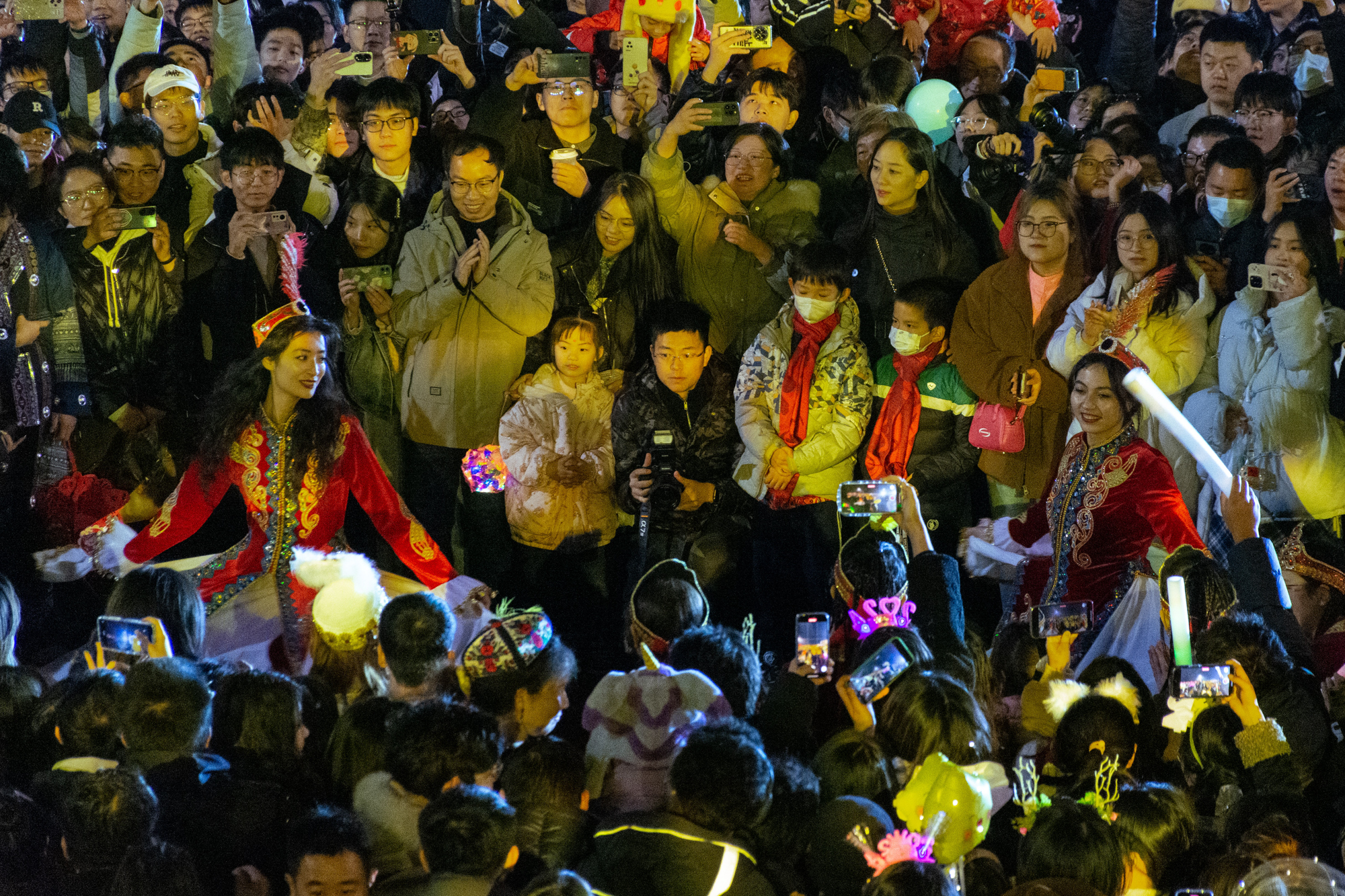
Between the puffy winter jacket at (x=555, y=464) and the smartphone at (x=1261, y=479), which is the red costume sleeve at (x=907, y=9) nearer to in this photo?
the puffy winter jacket at (x=555, y=464)

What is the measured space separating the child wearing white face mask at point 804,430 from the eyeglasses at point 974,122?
33.4 inches

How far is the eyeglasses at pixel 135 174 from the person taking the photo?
23.2ft

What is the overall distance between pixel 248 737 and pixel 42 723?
0.59m

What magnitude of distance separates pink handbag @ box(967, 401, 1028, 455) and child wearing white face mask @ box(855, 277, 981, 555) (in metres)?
0.09

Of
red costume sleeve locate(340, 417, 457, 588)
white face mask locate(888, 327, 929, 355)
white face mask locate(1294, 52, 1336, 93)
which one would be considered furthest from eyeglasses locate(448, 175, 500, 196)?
white face mask locate(1294, 52, 1336, 93)

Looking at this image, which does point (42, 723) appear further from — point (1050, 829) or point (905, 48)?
point (905, 48)

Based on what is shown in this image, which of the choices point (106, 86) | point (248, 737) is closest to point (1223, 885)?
point (248, 737)

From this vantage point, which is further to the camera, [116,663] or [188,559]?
[188,559]

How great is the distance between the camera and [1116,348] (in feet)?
19.6

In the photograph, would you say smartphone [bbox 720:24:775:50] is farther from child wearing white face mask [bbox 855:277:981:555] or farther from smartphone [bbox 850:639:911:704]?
smartphone [bbox 850:639:911:704]

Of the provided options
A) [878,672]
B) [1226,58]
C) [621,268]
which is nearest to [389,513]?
[621,268]

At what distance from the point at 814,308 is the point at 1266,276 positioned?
1.70 meters

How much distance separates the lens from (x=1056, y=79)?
7066 mm

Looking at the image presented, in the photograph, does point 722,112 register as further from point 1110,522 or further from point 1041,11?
point 1110,522
